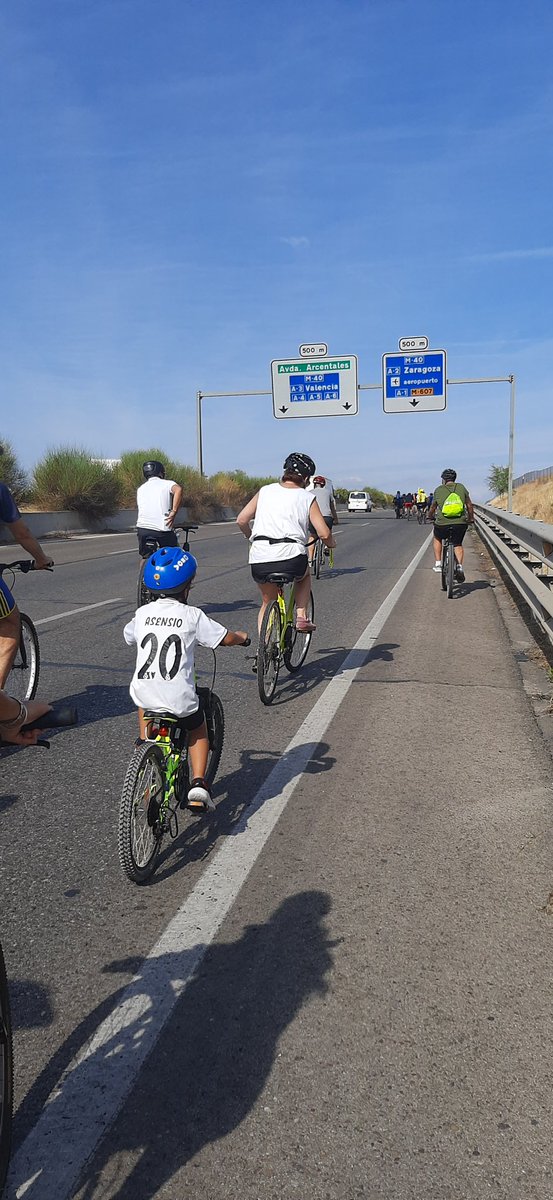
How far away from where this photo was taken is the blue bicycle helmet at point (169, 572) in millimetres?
3932

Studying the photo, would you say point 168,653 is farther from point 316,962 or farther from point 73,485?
point 73,485

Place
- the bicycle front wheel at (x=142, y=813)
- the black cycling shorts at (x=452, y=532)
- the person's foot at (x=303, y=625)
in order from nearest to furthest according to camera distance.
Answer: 1. the bicycle front wheel at (x=142, y=813)
2. the person's foot at (x=303, y=625)
3. the black cycling shorts at (x=452, y=532)

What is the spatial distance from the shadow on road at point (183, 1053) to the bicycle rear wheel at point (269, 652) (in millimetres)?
3110

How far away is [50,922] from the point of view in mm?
3168

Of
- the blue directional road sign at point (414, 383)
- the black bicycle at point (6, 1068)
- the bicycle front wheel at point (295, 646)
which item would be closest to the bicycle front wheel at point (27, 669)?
the bicycle front wheel at point (295, 646)

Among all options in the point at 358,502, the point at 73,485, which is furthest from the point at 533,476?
the point at 73,485

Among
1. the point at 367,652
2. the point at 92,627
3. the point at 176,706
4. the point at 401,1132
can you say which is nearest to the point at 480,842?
the point at 176,706

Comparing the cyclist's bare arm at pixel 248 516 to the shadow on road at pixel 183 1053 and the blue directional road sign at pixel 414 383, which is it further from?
the blue directional road sign at pixel 414 383

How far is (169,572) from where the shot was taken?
155 inches

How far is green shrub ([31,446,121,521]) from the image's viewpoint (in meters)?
30.6

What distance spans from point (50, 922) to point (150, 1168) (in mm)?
1238

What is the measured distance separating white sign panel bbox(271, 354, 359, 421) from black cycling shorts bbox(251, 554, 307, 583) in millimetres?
29978

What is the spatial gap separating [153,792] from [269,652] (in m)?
2.89

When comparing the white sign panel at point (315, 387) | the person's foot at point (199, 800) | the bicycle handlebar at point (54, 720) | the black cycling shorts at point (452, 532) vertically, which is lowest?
the person's foot at point (199, 800)
